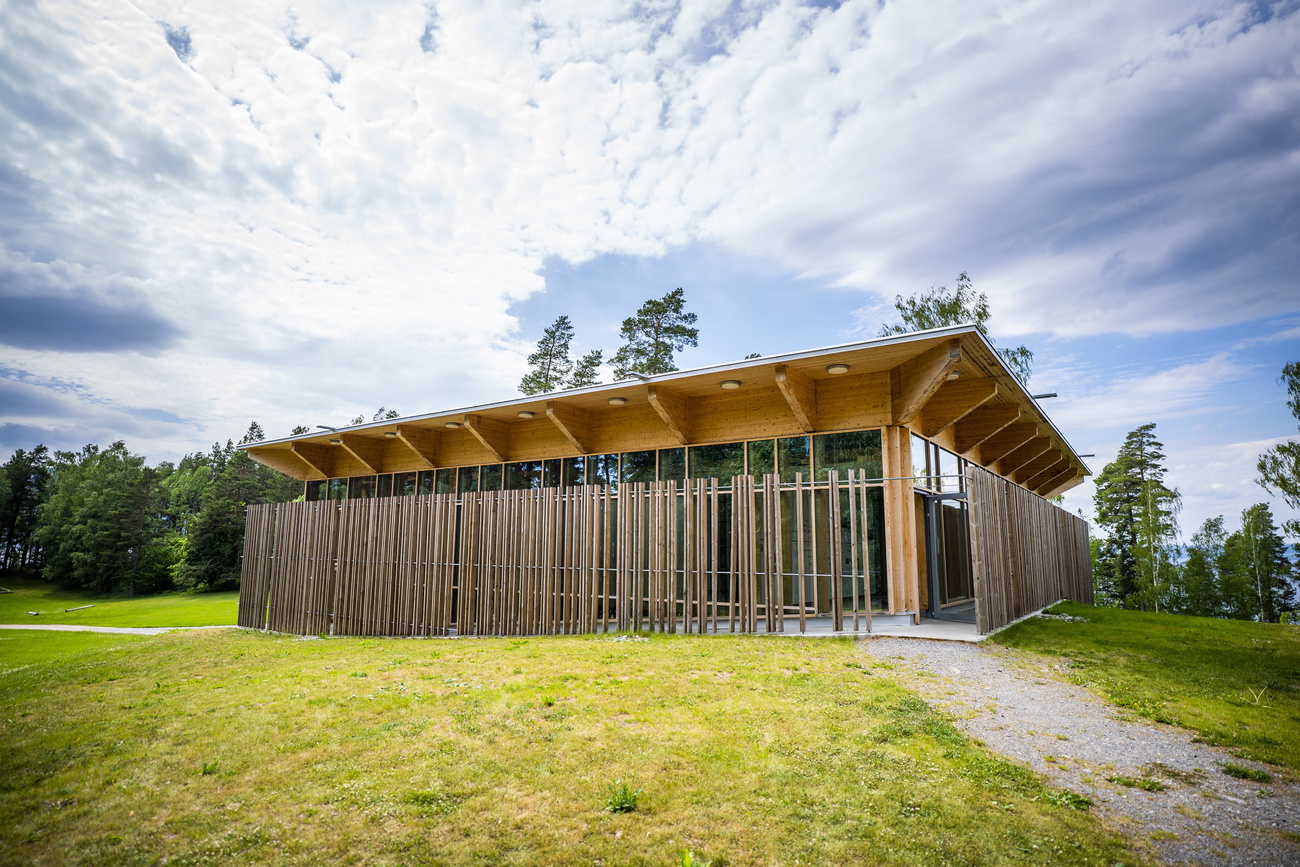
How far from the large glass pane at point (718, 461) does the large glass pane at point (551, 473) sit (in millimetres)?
3732

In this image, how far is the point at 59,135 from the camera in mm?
11203

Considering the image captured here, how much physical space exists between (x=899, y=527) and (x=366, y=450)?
15.1 meters

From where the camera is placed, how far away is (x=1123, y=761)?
413cm

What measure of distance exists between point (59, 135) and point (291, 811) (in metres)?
14.4

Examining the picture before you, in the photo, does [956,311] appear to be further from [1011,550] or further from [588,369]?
[588,369]

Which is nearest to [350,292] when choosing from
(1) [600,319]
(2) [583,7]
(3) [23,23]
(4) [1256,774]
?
(3) [23,23]

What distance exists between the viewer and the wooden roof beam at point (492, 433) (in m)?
14.4

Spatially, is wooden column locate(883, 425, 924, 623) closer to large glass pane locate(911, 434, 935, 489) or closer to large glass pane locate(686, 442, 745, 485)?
large glass pane locate(911, 434, 935, 489)

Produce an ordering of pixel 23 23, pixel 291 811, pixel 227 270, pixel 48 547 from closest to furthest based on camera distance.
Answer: pixel 291 811 → pixel 23 23 → pixel 227 270 → pixel 48 547

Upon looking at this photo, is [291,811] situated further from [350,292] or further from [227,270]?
[350,292]

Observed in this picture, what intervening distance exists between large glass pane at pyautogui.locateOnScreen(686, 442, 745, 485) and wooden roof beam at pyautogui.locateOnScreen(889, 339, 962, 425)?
10.2ft

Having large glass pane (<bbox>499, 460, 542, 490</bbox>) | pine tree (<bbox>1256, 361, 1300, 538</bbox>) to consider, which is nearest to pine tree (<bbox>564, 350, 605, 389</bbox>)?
large glass pane (<bbox>499, 460, 542, 490</bbox>)

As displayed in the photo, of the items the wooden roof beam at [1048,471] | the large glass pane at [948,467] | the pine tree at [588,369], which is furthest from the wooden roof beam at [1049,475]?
the pine tree at [588,369]

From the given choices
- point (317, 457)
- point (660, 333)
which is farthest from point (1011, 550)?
point (660, 333)
